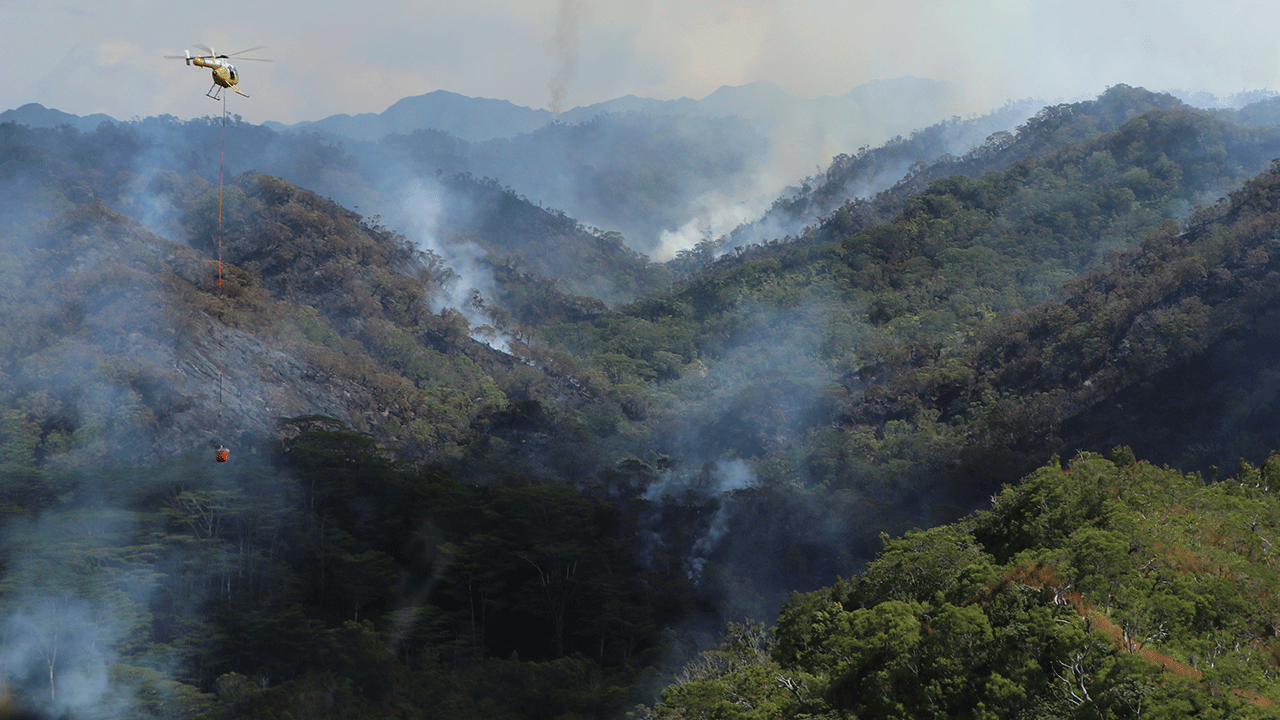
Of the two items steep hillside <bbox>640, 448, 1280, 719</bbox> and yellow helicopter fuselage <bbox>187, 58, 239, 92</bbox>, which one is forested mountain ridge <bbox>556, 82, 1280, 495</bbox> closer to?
steep hillside <bbox>640, 448, 1280, 719</bbox>

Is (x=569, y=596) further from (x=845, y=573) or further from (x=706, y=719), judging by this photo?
(x=706, y=719)

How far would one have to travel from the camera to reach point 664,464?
59812 mm

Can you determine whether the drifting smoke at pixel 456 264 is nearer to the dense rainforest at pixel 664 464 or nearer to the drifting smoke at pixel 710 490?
the dense rainforest at pixel 664 464

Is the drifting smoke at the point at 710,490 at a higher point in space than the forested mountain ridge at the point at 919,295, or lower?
lower

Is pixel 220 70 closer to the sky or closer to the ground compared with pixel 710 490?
closer to the sky

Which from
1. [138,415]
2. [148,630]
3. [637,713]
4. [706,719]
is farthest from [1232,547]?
[138,415]

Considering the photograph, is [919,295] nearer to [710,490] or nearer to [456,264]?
[710,490]

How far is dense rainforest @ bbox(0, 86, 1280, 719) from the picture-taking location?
71.2 ft

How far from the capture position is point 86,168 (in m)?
99.0

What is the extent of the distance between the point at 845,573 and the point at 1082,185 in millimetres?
63259

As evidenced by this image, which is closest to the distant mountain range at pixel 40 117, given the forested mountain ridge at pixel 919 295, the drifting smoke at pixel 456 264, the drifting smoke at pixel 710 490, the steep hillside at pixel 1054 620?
the drifting smoke at pixel 456 264

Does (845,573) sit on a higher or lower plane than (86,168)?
lower

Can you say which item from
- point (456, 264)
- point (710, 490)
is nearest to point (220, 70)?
point (710, 490)

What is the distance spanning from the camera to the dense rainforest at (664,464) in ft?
71.2
